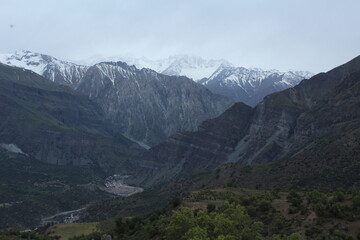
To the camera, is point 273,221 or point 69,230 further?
point 69,230

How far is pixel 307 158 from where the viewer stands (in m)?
184

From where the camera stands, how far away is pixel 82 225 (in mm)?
147125

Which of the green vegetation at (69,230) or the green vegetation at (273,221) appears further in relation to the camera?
the green vegetation at (69,230)

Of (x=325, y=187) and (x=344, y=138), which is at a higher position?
(x=344, y=138)

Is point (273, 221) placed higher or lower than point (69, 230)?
lower

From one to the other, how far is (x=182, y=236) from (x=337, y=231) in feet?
75.1

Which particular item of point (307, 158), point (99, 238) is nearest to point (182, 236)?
point (99, 238)

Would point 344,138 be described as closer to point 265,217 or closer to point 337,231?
point 265,217

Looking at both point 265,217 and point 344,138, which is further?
point 344,138

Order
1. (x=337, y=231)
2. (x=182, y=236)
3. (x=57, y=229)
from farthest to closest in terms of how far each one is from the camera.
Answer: (x=57, y=229), (x=182, y=236), (x=337, y=231)

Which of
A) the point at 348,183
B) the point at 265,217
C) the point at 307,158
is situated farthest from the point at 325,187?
the point at 265,217

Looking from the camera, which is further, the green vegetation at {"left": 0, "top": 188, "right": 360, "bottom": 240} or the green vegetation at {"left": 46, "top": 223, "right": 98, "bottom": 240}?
the green vegetation at {"left": 46, "top": 223, "right": 98, "bottom": 240}

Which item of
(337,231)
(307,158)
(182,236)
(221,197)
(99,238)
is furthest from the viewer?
(307,158)

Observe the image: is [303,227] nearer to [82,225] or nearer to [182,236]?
[182,236]
